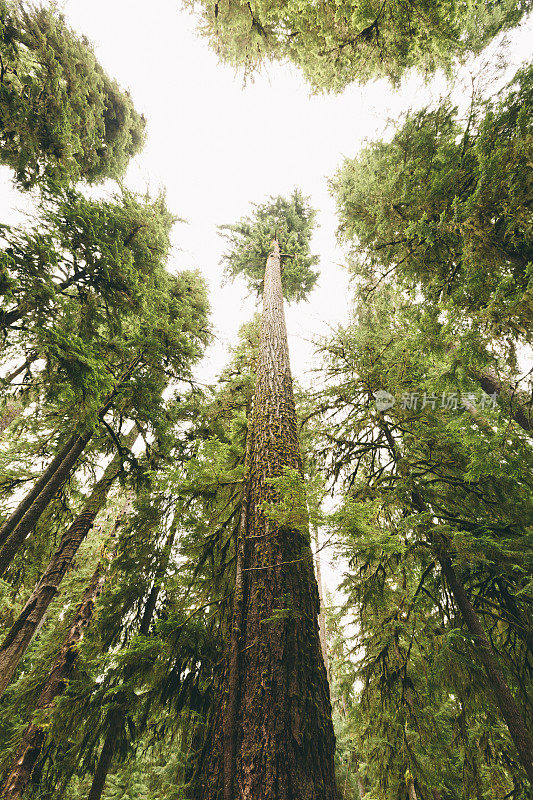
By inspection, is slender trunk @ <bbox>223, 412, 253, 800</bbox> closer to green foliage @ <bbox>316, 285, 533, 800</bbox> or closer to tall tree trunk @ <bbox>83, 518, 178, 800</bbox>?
green foliage @ <bbox>316, 285, 533, 800</bbox>

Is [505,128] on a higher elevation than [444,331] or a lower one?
higher

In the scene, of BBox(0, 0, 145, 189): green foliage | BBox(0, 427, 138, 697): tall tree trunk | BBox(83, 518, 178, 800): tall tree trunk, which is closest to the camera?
BBox(83, 518, 178, 800): tall tree trunk

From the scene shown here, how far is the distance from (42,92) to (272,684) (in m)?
9.39

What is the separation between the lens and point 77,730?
9.42ft

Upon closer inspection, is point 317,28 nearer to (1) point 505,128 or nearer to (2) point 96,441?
(1) point 505,128

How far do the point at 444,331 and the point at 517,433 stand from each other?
1435 millimetres

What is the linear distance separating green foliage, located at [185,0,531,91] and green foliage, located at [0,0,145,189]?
2738 mm

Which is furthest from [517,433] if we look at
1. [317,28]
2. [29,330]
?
[317,28]

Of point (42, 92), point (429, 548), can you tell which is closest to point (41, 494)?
point (429, 548)

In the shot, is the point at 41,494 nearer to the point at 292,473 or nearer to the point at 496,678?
the point at 292,473

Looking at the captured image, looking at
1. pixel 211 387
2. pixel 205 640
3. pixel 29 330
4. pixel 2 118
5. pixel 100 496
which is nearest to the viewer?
pixel 205 640

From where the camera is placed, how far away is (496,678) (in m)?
3.15

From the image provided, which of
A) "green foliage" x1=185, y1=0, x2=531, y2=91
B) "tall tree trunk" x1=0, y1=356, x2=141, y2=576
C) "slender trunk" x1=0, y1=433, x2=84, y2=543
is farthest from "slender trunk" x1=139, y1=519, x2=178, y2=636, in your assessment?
"green foliage" x1=185, y1=0, x2=531, y2=91

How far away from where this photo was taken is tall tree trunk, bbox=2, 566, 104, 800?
4.64 m
